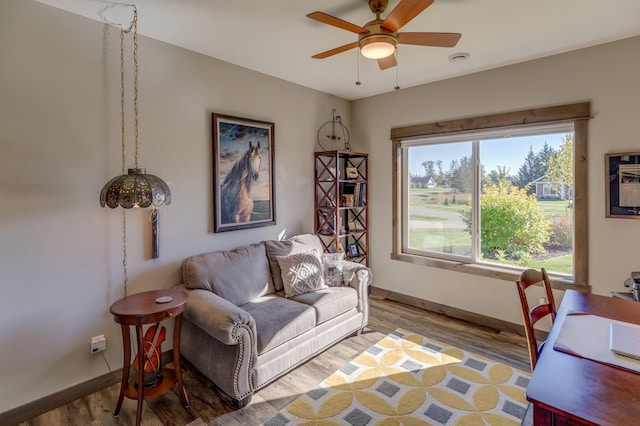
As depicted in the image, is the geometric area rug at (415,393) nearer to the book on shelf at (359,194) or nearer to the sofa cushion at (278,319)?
the sofa cushion at (278,319)

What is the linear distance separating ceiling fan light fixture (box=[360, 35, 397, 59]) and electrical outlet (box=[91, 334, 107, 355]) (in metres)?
2.78

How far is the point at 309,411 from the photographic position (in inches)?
87.3

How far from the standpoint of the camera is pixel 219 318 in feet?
7.18

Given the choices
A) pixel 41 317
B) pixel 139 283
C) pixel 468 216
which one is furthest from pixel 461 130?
pixel 41 317

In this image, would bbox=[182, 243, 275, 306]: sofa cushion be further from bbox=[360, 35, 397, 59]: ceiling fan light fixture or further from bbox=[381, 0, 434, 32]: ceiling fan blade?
bbox=[381, 0, 434, 32]: ceiling fan blade

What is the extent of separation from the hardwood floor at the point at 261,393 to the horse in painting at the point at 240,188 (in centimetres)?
140

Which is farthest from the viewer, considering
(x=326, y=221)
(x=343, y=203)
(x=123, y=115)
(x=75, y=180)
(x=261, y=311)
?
(x=343, y=203)

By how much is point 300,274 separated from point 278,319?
634 millimetres

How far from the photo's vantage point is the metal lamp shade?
7.04ft

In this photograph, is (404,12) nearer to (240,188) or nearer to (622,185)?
(240,188)

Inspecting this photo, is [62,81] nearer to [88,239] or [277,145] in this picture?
[88,239]

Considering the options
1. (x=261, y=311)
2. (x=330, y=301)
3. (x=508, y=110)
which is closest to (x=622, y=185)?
(x=508, y=110)

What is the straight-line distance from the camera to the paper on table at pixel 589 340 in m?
1.23

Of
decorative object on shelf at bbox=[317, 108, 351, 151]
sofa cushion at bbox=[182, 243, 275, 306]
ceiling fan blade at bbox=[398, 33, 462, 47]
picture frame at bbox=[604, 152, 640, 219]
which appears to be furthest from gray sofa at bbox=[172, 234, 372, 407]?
picture frame at bbox=[604, 152, 640, 219]
